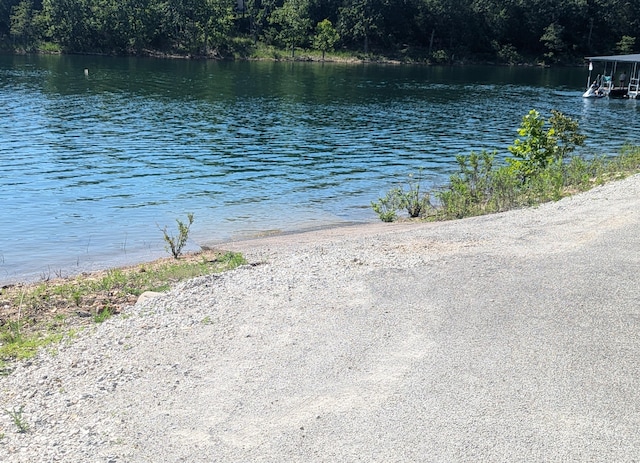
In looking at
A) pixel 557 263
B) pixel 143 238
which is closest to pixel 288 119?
pixel 143 238

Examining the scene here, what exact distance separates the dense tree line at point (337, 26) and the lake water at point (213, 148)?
40130 mm

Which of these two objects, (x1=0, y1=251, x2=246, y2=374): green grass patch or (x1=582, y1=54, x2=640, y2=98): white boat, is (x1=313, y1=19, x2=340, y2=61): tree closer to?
(x1=582, y1=54, x2=640, y2=98): white boat

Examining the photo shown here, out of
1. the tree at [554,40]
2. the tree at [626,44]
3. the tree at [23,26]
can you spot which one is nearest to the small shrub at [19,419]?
the tree at [23,26]

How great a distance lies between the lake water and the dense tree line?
40.1 m

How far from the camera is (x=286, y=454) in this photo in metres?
5.45

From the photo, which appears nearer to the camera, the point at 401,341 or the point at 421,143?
the point at 401,341

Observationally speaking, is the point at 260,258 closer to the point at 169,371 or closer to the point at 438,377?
the point at 169,371

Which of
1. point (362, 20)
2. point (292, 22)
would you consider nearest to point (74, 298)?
point (292, 22)

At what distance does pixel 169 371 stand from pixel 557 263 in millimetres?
6285

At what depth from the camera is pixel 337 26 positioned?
117m

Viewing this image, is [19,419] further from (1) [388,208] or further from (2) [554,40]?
(2) [554,40]

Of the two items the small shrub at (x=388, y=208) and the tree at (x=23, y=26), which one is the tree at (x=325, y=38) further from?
the small shrub at (x=388, y=208)

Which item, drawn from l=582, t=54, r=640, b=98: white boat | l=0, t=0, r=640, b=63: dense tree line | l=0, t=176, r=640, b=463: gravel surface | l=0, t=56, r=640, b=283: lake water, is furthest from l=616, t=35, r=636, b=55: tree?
l=0, t=176, r=640, b=463: gravel surface

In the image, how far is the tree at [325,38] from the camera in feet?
363
